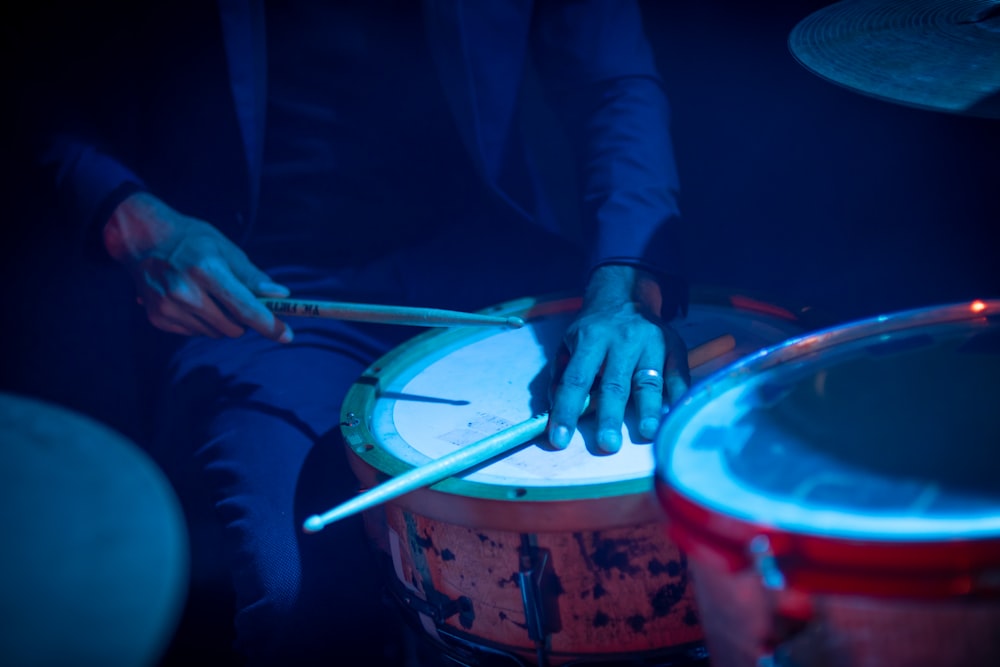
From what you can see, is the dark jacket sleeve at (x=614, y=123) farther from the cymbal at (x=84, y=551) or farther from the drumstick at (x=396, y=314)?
the cymbal at (x=84, y=551)

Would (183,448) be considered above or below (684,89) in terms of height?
below

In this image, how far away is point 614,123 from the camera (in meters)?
1.25

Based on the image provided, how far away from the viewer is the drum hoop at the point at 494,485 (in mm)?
679

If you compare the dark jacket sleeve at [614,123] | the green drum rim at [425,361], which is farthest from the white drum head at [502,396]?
the dark jacket sleeve at [614,123]

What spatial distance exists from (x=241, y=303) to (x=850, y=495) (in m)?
0.89

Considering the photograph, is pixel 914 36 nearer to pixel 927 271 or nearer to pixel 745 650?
pixel 927 271

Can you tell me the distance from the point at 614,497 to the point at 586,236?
61cm

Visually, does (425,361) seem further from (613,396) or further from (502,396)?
(613,396)

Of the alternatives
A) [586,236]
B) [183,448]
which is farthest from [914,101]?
[183,448]

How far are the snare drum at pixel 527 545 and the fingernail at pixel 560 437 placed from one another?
0.04 feet

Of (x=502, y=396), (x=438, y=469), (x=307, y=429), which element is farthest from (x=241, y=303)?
(x=438, y=469)

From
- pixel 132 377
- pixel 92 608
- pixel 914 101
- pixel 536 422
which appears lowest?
pixel 132 377

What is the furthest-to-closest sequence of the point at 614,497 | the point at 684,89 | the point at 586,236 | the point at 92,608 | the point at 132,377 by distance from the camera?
the point at 132,377
the point at 684,89
the point at 586,236
the point at 614,497
the point at 92,608

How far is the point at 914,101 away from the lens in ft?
2.65
